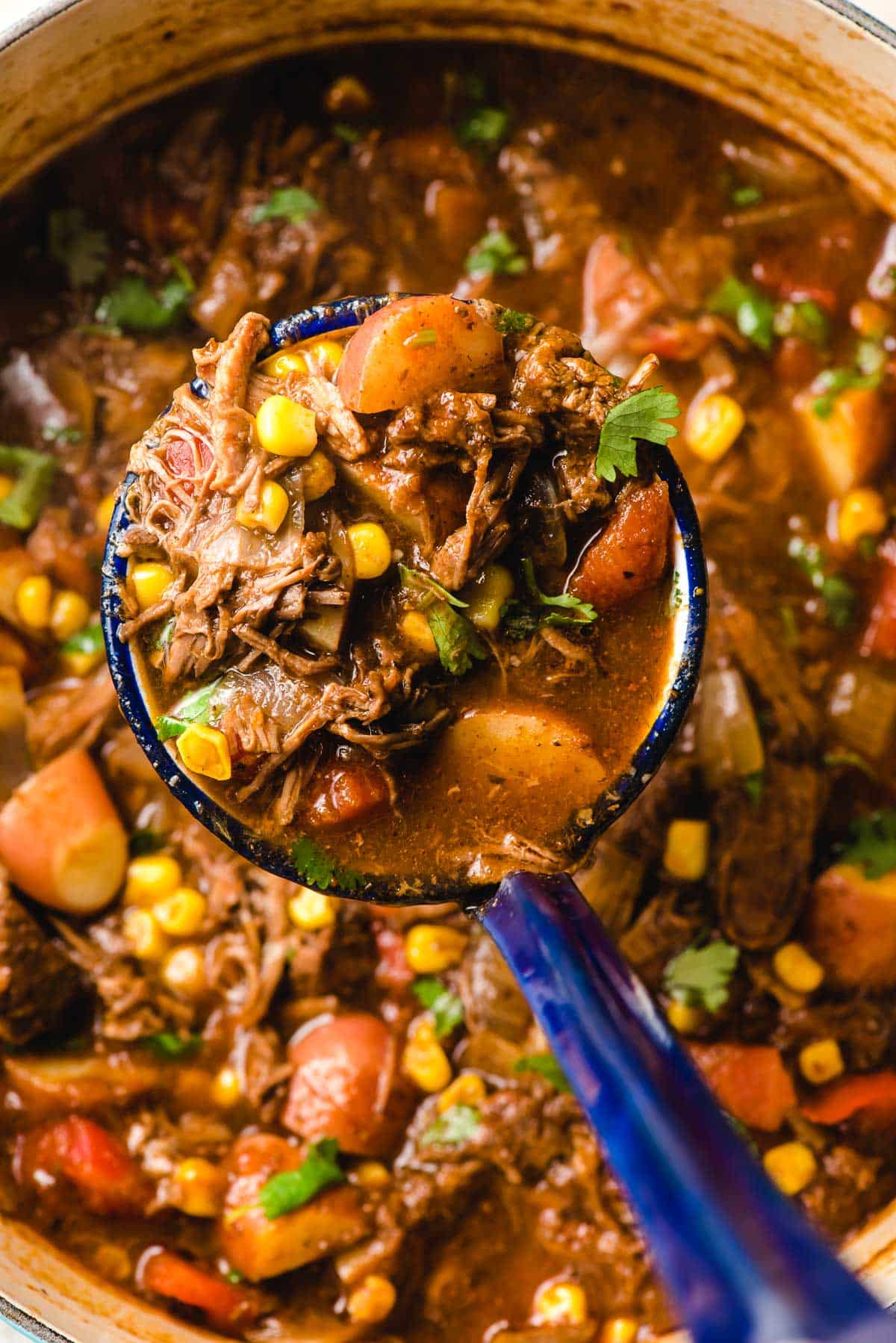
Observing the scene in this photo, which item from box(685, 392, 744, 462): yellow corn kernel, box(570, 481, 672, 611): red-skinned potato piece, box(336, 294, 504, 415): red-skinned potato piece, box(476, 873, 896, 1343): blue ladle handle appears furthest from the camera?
box(685, 392, 744, 462): yellow corn kernel

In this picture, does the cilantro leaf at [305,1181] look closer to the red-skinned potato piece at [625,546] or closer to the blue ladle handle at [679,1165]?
the blue ladle handle at [679,1165]

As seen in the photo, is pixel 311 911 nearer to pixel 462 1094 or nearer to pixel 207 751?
pixel 462 1094

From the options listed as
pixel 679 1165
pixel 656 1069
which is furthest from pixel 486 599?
pixel 679 1165

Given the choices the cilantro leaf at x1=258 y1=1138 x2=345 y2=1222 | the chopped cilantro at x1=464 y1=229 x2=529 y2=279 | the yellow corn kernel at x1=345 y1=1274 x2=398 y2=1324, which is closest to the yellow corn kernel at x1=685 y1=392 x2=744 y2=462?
the chopped cilantro at x1=464 y1=229 x2=529 y2=279

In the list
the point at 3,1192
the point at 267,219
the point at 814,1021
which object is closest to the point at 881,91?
the point at 267,219

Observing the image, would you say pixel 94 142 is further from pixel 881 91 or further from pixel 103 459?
pixel 881 91

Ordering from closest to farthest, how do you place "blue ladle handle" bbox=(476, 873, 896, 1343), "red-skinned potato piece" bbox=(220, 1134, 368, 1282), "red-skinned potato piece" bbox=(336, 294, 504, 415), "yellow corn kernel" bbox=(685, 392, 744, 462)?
"blue ladle handle" bbox=(476, 873, 896, 1343), "red-skinned potato piece" bbox=(336, 294, 504, 415), "red-skinned potato piece" bbox=(220, 1134, 368, 1282), "yellow corn kernel" bbox=(685, 392, 744, 462)

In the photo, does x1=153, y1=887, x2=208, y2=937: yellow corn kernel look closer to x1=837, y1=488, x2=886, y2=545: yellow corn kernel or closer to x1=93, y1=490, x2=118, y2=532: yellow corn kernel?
x1=93, y1=490, x2=118, y2=532: yellow corn kernel
